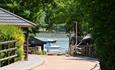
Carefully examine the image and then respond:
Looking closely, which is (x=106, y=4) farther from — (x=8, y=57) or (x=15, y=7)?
(x=15, y=7)

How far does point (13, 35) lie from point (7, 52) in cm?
149

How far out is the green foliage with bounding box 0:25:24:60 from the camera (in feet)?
85.4

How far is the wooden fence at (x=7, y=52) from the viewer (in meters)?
25.2

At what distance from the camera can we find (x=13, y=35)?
1085 inches

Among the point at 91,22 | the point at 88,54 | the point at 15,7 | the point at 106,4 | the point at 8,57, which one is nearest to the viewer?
the point at 106,4

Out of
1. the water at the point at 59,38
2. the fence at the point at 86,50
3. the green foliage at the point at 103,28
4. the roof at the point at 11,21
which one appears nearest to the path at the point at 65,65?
the roof at the point at 11,21

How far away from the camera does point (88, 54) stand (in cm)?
4856

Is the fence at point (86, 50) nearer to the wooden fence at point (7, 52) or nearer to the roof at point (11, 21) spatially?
the roof at point (11, 21)

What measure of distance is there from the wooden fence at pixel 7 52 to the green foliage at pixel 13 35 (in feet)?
1.17

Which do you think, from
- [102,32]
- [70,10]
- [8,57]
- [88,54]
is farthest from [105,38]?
[70,10]

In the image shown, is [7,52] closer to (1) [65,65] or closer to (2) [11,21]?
(1) [65,65]

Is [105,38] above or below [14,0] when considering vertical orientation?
below

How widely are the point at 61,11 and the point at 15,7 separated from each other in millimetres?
13365

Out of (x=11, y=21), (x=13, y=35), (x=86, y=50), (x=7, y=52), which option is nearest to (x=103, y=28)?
(x=7, y=52)
